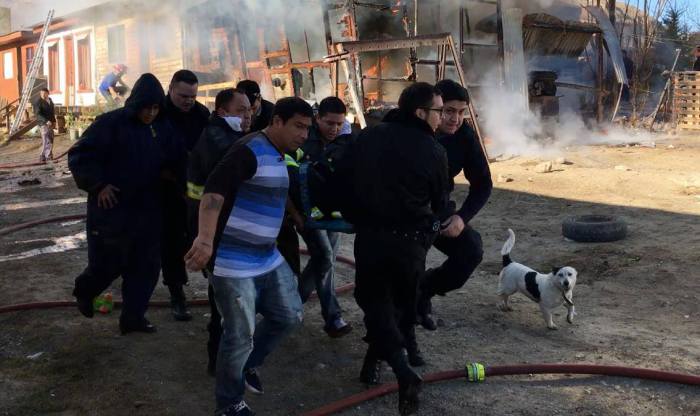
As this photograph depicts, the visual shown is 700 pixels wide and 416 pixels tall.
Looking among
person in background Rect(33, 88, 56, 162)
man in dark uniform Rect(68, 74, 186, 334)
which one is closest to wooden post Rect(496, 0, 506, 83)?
person in background Rect(33, 88, 56, 162)

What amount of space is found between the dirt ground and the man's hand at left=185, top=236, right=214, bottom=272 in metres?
1.07

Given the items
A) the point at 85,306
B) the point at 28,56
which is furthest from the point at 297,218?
the point at 28,56

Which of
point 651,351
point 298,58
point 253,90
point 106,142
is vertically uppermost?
point 298,58

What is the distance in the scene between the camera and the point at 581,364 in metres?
3.83

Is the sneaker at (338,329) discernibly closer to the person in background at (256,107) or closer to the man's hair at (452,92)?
the person in background at (256,107)

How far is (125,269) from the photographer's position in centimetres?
459

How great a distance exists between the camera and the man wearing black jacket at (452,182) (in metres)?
3.99

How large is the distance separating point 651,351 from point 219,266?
2.93 metres

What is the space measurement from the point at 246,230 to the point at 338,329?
1.71 m

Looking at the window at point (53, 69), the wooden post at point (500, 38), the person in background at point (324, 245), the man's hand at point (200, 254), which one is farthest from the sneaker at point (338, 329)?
the window at point (53, 69)

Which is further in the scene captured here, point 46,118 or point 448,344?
point 46,118

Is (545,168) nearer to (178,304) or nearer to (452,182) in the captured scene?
(452,182)

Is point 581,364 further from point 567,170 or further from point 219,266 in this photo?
point 567,170

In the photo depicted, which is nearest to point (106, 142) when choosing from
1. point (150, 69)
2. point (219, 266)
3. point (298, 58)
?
point (219, 266)
